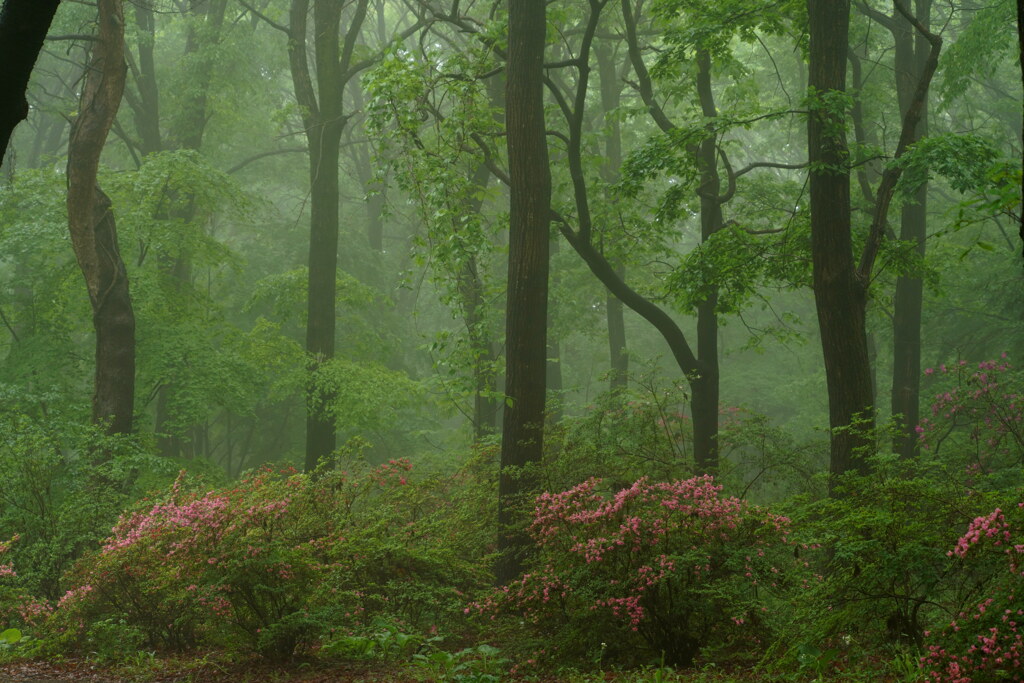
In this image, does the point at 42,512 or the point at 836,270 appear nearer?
the point at 836,270

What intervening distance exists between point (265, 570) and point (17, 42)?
14.8 ft

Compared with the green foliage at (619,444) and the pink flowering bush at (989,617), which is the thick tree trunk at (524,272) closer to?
the green foliage at (619,444)

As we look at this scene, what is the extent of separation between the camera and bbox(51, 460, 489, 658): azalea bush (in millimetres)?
7254

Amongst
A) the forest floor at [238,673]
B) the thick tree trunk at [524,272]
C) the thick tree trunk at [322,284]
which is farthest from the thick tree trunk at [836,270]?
the thick tree trunk at [322,284]

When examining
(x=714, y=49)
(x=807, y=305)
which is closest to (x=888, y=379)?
(x=807, y=305)

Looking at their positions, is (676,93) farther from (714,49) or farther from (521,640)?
(521,640)

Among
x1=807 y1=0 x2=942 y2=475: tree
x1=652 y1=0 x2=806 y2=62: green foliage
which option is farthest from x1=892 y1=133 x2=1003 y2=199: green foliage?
x1=652 y1=0 x2=806 y2=62: green foliage

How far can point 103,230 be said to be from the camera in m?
13.8

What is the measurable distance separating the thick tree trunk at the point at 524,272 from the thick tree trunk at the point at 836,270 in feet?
9.71

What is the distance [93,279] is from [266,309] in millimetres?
12779

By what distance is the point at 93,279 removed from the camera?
44.3 ft

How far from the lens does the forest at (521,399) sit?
6.32 m

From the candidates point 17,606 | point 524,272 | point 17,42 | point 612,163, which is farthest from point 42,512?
point 612,163

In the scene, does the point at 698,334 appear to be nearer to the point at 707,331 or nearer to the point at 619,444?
the point at 707,331
